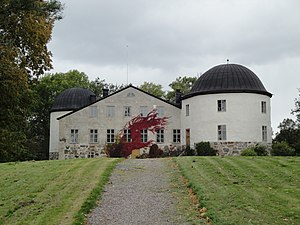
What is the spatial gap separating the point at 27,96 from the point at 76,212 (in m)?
12.3

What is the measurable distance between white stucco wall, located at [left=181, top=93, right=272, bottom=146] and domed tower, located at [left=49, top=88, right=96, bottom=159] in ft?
46.7

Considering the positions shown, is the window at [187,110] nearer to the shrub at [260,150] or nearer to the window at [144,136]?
the window at [144,136]

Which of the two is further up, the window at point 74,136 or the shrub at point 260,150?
the window at point 74,136

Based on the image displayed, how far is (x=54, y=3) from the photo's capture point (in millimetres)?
15547

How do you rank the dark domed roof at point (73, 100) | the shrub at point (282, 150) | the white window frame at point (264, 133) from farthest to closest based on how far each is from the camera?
the dark domed roof at point (73, 100), the white window frame at point (264, 133), the shrub at point (282, 150)

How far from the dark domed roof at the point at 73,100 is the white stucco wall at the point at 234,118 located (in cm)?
1438

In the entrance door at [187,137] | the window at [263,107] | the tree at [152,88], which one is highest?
the tree at [152,88]

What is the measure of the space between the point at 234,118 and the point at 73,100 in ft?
61.8

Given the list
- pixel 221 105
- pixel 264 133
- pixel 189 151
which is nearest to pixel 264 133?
pixel 264 133

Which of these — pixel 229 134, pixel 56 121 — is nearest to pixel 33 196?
pixel 229 134

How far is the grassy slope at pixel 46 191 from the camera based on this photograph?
455 inches

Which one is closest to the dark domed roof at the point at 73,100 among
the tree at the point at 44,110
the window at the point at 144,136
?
the tree at the point at 44,110

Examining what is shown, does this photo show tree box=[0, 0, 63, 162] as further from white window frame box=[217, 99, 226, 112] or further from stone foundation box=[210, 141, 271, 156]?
white window frame box=[217, 99, 226, 112]

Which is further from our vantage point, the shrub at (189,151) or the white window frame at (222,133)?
the shrub at (189,151)
